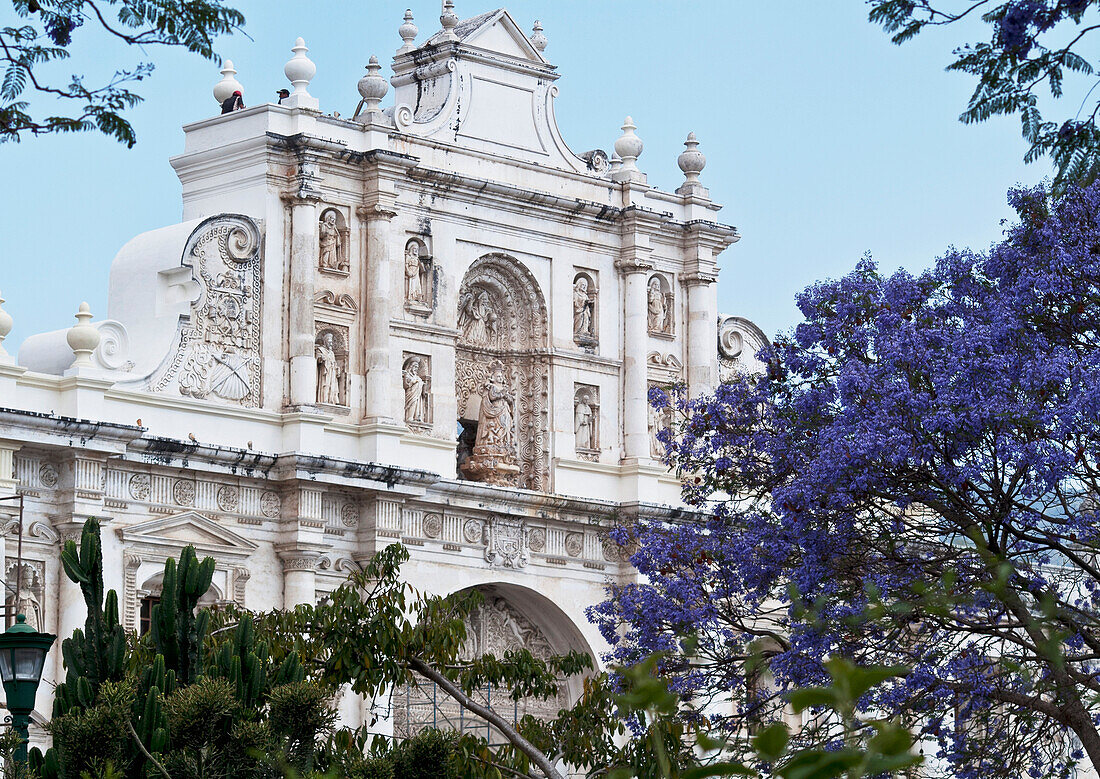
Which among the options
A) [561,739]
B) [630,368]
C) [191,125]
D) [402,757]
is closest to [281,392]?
[191,125]

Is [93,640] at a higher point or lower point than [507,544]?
lower

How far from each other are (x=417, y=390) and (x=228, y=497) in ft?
11.7

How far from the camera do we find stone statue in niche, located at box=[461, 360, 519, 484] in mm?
32375

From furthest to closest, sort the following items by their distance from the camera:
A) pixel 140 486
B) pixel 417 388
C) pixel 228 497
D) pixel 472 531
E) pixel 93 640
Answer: pixel 472 531 → pixel 417 388 → pixel 228 497 → pixel 140 486 → pixel 93 640

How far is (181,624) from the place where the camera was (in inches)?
603

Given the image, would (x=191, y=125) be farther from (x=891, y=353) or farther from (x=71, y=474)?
(x=891, y=353)

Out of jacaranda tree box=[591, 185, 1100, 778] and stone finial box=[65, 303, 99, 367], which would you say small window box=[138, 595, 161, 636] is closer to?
stone finial box=[65, 303, 99, 367]

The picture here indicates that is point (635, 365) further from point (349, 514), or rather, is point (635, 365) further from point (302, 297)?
point (302, 297)

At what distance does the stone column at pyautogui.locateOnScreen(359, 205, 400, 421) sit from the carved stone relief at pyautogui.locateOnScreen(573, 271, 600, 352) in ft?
12.5

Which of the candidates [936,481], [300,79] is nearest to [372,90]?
[300,79]

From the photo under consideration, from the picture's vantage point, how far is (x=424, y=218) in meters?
31.6

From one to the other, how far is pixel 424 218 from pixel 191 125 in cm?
366

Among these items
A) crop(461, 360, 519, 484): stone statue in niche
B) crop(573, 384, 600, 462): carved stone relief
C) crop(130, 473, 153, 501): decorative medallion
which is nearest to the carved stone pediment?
crop(130, 473, 153, 501): decorative medallion

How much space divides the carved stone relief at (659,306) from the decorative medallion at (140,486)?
372 inches
